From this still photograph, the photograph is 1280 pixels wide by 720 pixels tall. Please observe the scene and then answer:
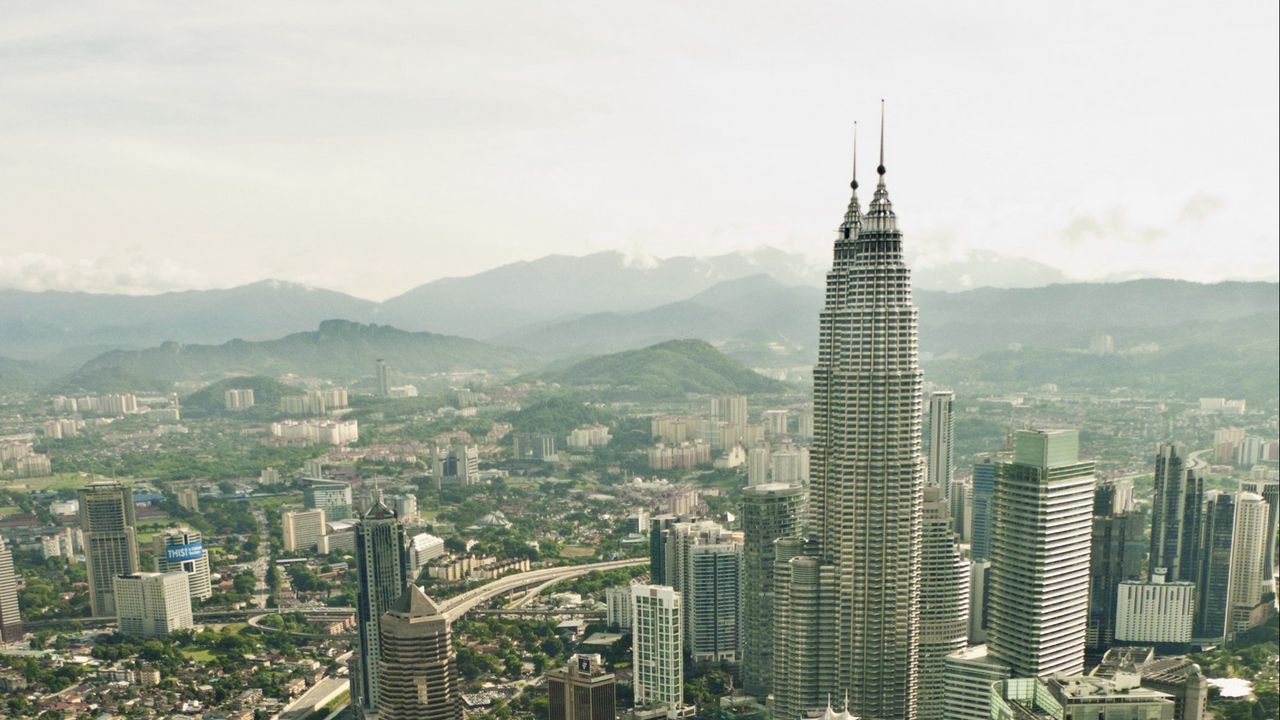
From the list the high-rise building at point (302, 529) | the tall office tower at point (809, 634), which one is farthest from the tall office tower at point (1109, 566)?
the high-rise building at point (302, 529)

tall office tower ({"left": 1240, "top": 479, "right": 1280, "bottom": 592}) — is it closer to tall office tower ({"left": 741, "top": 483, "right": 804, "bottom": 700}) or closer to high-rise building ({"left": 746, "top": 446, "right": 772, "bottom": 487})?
tall office tower ({"left": 741, "top": 483, "right": 804, "bottom": 700})

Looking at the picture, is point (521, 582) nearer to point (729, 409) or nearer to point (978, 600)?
point (978, 600)

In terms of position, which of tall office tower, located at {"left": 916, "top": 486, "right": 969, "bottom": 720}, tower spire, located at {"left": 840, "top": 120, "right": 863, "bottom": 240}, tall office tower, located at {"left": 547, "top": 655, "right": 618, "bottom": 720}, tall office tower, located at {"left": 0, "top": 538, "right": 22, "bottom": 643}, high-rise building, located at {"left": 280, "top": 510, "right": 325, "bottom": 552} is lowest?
high-rise building, located at {"left": 280, "top": 510, "right": 325, "bottom": 552}

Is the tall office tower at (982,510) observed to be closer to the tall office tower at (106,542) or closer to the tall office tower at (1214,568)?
the tall office tower at (1214,568)

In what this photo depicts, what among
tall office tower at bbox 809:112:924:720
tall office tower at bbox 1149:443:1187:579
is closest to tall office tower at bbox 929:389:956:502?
tall office tower at bbox 1149:443:1187:579

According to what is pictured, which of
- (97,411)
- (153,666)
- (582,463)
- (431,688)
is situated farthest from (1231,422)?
(97,411)

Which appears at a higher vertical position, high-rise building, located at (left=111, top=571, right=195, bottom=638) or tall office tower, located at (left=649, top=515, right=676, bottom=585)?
tall office tower, located at (left=649, top=515, right=676, bottom=585)

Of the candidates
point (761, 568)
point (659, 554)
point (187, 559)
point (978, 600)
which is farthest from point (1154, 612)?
point (187, 559)
